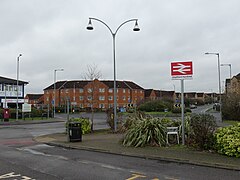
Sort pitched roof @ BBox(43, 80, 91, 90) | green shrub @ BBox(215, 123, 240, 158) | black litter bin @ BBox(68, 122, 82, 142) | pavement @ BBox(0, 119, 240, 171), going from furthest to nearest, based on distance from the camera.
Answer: pitched roof @ BBox(43, 80, 91, 90) < black litter bin @ BBox(68, 122, 82, 142) < green shrub @ BBox(215, 123, 240, 158) < pavement @ BBox(0, 119, 240, 171)

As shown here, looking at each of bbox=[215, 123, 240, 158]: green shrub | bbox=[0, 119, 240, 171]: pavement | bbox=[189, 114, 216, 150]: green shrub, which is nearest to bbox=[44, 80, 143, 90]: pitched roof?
bbox=[0, 119, 240, 171]: pavement

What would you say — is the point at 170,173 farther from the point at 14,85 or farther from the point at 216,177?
the point at 14,85

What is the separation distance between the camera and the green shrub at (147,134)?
1277cm

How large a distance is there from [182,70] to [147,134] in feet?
10.5

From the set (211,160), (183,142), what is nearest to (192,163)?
(211,160)

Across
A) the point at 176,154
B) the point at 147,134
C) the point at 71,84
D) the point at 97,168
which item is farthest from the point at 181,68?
the point at 71,84

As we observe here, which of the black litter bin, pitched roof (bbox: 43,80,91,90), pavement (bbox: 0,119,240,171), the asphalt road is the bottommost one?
the asphalt road

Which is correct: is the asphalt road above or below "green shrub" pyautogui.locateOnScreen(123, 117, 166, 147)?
below

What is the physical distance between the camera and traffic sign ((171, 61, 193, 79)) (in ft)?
40.5

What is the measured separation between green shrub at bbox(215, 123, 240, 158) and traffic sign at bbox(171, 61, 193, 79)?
112 inches

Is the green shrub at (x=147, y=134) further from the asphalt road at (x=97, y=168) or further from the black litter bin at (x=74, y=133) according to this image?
the black litter bin at (x=74, y=133)

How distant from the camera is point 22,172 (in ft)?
26.9

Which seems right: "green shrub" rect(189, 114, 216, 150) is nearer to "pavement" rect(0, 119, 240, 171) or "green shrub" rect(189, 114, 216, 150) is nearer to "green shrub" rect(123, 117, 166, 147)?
"pavement" rect(0, 119, 240, 171)

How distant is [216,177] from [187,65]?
594 cm
